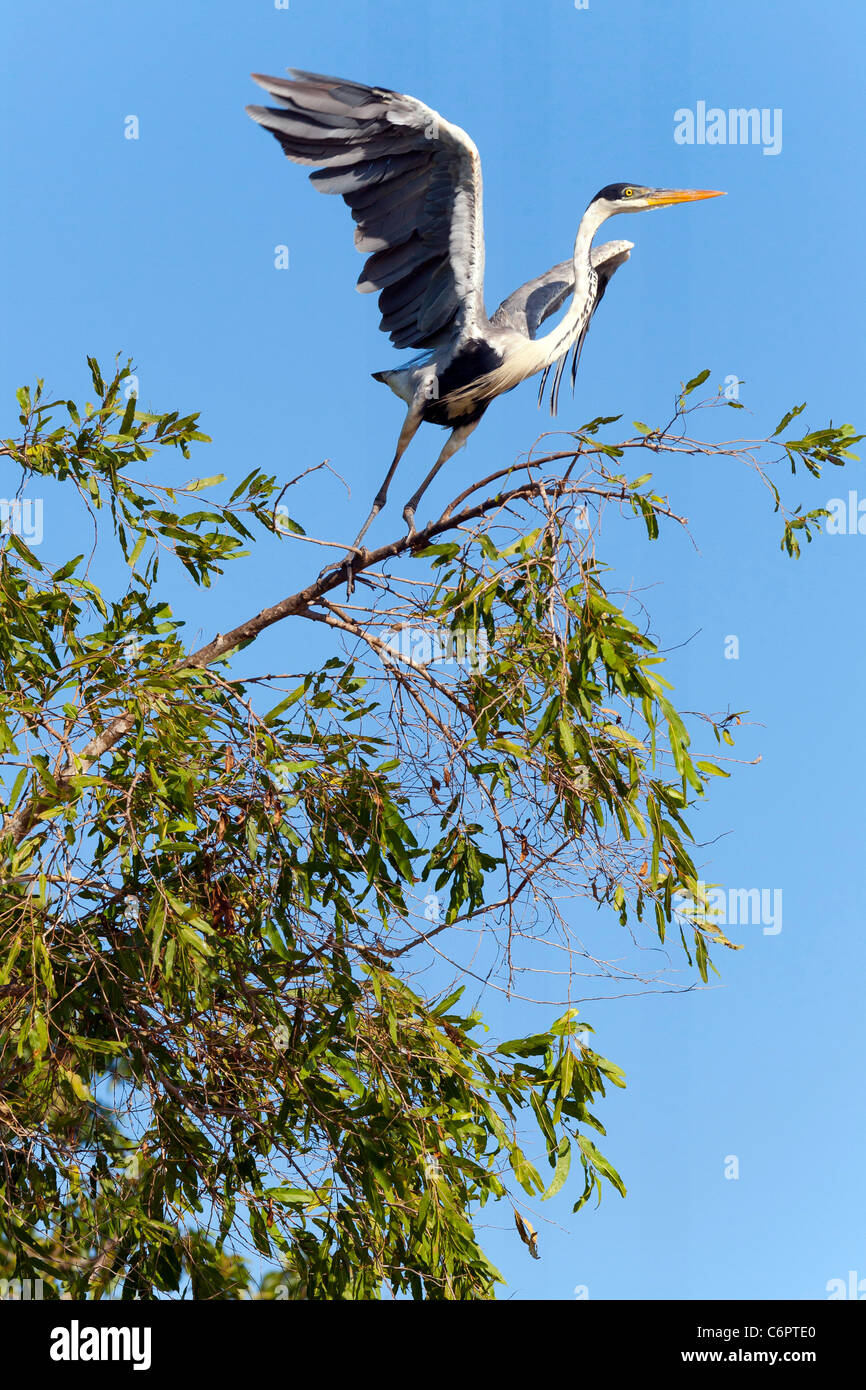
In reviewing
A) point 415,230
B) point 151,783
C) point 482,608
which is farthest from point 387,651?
point 415,230

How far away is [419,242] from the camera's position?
539cm

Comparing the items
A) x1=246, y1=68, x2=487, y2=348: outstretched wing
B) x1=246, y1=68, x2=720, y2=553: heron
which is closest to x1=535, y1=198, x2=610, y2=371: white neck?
x1=246, y1=68, x2=720, y2=553: heron

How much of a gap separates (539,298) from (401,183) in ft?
2.30

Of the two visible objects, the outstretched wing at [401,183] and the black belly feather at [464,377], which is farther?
the black belly feather at [464,377]

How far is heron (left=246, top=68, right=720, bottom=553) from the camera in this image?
5.20 meters

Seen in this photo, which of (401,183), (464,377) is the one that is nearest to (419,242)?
(401,183)

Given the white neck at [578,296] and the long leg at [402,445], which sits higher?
the white neck at [578,296]

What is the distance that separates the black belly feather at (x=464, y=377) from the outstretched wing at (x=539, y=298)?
0.67ft

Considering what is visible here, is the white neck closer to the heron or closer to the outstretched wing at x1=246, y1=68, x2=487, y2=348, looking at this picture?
the heron

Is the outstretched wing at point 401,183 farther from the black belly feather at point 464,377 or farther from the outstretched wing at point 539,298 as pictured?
the outstretched wing at point 539,298

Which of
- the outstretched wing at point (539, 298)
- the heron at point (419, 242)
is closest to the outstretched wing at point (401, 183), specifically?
the heron at point (419, 242)

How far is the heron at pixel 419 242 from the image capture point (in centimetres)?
520

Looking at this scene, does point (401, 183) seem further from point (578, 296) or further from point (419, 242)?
point (578, 296)

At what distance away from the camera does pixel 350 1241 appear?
15.1 feet
